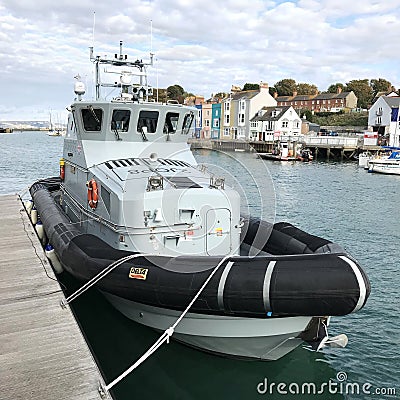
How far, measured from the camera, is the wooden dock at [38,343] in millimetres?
3537

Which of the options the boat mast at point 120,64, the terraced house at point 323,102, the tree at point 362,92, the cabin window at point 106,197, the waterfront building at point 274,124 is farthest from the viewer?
the tree at point 362,92

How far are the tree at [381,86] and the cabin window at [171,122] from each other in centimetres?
10574

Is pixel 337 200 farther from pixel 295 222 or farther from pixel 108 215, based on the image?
pixel 108 215

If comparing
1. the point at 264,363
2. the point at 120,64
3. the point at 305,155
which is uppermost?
the point at 120,64

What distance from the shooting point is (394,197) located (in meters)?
22.9

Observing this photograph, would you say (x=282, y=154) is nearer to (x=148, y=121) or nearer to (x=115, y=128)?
(x=148, y=121)

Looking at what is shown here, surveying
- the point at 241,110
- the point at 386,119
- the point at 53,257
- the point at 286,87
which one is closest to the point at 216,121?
the point at 241,110

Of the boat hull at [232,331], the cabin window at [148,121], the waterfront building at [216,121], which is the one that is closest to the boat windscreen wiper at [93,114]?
the cabin window at [148,121]

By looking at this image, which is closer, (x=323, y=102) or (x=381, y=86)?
(x=323, y=102)

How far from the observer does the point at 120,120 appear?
7344 millimetres

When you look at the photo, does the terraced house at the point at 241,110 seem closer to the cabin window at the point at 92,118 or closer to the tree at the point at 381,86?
the tree at the point at 381,86

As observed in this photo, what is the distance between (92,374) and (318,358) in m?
4.01

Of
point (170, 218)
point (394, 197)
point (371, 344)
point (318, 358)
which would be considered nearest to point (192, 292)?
point (170, 218)

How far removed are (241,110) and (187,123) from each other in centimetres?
5565
